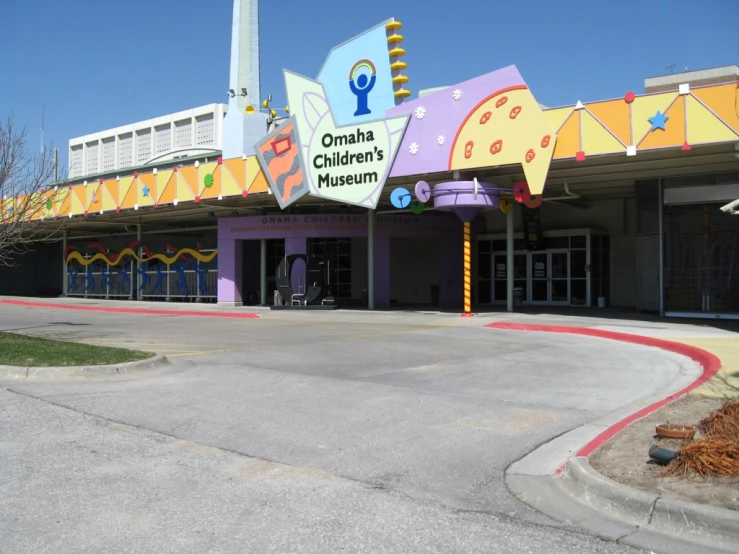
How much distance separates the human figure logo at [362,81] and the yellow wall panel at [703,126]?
10826 millimetres

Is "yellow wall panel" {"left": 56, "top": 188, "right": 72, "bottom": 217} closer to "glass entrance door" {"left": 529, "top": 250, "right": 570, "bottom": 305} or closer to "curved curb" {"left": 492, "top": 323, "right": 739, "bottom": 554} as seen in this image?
"glass entrance door" {"left": 529, "top": 250, "right": 570, "bottom": 305}

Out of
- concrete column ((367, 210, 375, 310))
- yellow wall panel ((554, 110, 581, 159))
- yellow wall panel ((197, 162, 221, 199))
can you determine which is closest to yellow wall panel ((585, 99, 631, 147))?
yellow wall panel ((554, 110, 581, 159))

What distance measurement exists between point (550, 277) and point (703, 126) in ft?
44.1

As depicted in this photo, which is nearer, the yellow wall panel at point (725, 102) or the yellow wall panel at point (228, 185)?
the yellow wall panel at point (725, 102)

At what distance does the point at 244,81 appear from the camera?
137ft

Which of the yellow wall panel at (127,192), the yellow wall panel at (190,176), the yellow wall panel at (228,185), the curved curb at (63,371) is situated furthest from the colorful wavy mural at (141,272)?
the curved curb at (63,371)

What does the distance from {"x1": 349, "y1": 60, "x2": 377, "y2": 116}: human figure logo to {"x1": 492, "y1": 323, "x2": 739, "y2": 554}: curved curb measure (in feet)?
63.9

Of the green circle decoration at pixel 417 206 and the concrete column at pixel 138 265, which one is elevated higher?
the green circle decoration at pixel 417 206

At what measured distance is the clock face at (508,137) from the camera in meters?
19.5

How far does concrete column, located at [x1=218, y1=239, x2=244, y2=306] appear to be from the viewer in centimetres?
3297

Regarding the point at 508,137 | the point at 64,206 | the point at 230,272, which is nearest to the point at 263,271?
the point at 230,272

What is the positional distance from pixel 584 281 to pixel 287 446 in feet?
80.2

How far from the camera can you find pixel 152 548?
168 inches

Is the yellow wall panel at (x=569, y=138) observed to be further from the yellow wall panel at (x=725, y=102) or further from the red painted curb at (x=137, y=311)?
the red painted curb at (x=137, y=311)
